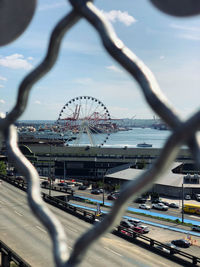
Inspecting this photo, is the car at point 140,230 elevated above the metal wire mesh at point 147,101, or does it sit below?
below

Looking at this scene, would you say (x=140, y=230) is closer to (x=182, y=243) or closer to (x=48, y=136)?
(x=182, y=243)

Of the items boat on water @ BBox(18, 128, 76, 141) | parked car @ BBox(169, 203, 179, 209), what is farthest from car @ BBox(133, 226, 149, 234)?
boat on water @ BBox(18, 128, 76, 141)

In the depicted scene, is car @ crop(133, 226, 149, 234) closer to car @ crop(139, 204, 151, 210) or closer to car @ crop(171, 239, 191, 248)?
car @ crop(171, 239, 191, 248)

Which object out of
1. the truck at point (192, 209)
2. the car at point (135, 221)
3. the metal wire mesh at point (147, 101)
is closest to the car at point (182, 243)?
the car at point (135, 221)

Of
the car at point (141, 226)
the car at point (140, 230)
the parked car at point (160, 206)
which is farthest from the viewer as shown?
the parked car at point (160, 206)

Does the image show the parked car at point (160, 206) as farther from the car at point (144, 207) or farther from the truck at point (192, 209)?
the truck at point (192, 209)

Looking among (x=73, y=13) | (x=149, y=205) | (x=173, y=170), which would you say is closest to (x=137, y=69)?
(x=73, y=13)
